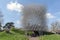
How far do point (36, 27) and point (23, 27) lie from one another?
18.3 ft

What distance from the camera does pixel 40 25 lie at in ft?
203

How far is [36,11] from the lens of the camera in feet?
197

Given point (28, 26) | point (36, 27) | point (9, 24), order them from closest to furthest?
point (28, 26)
point (36, 27)
point (9, 24)

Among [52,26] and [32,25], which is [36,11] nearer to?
[32,25]

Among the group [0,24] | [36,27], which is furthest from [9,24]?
[36,27]

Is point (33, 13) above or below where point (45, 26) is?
above

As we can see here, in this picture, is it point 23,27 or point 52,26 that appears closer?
point 23,27

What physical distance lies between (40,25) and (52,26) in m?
21.7

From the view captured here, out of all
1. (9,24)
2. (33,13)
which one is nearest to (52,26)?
(9,24)

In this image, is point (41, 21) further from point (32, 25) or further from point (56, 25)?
point (56, 25)

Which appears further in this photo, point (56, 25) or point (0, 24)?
point (56, 25)

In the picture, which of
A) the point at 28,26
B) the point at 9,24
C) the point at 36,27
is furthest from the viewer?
the point at 9,24

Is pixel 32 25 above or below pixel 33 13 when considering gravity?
below

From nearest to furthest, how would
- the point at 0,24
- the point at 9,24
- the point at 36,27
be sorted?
the point at 36,27, the point at 0,24, the point at 9,24
